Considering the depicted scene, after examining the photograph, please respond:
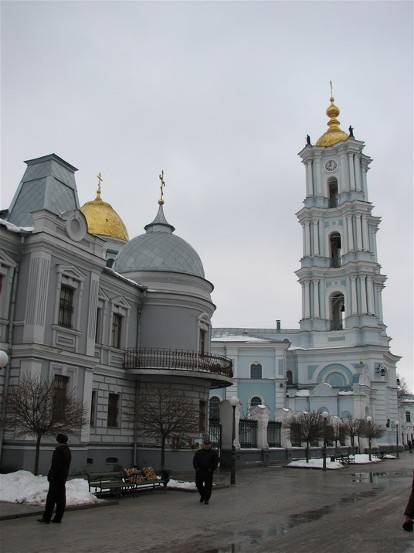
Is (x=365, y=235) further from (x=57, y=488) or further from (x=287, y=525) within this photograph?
(x=57, y=488)

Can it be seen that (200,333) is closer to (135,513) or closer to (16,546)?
(135,513)

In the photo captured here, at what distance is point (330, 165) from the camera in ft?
214

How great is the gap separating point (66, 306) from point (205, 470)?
8106 mm

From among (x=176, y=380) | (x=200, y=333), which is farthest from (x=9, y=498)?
(x=200, y=333)

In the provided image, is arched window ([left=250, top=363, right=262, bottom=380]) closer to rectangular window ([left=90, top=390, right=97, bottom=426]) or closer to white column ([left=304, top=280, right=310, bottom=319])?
white column ([left=304, top=280, right=310, bottom=319])

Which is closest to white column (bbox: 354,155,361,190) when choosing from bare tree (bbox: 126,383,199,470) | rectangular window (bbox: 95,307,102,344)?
rectangular window (bbox: 95,307,102,344)

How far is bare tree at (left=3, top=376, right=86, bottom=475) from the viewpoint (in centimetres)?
1566

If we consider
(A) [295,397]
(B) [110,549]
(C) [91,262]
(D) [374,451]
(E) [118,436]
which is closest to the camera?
(B) [110,549]

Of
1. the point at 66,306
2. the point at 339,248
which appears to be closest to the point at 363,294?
the point at 339,248

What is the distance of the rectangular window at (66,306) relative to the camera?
66.7 ft

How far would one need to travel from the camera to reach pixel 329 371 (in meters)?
58.3

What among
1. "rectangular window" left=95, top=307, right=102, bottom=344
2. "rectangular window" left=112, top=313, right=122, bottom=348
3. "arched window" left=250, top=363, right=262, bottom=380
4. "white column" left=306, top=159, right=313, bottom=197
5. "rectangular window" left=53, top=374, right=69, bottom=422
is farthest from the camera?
"white column" left=306, top=159, right=313, bottom=197

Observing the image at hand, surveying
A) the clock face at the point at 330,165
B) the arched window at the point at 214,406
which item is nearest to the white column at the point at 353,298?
the clock face at the point at 330,165

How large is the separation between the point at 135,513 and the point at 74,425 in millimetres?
3967
